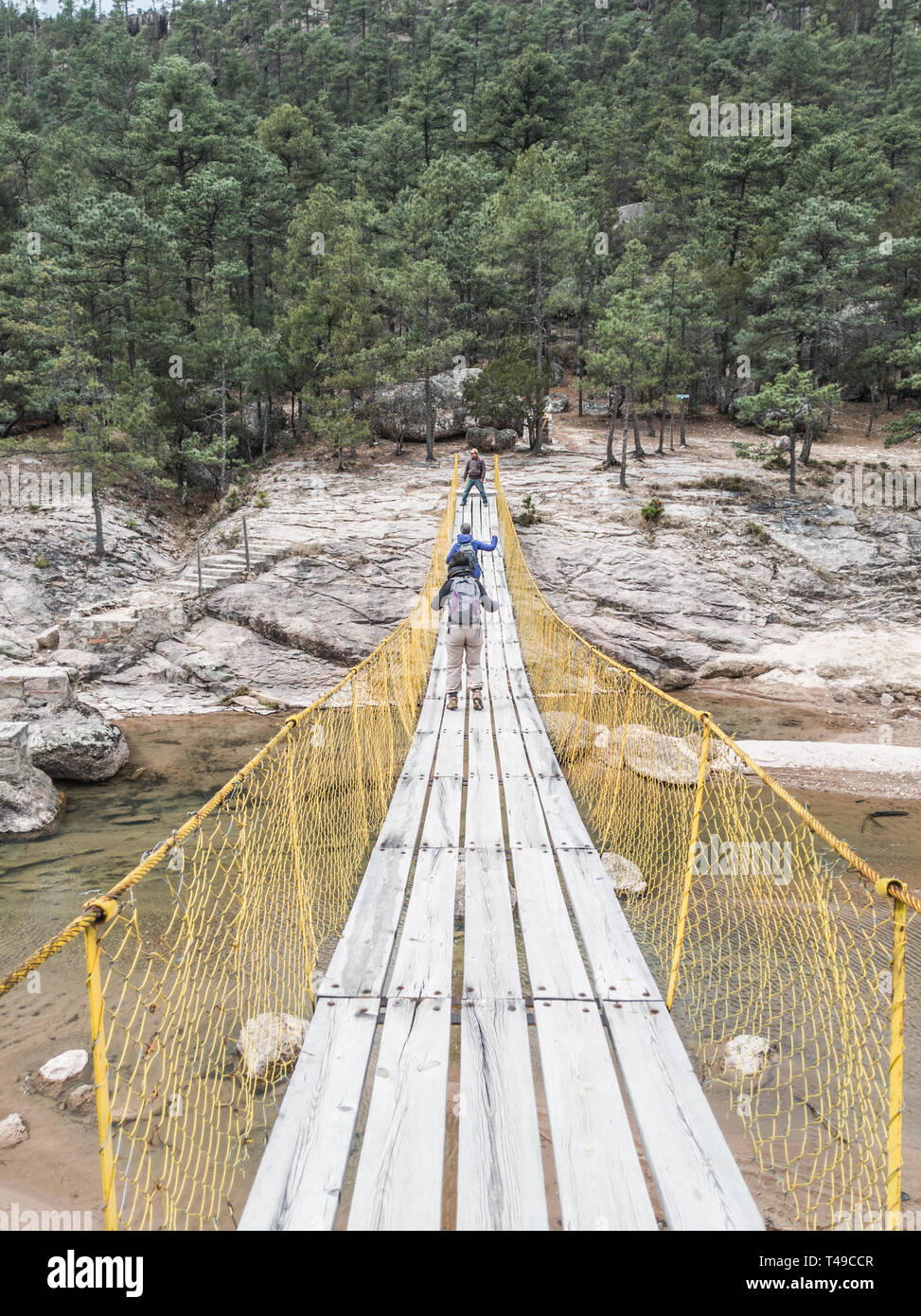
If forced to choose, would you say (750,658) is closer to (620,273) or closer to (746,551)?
(746,551)

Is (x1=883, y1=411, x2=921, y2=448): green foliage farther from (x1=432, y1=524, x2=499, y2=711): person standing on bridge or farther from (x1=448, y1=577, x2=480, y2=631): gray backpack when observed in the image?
(x1=448, y1=577, x2=480, y2=631): gray backpack

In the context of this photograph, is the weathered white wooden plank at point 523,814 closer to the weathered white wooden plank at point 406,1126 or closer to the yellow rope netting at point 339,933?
the yellow rope netting at point 339,933

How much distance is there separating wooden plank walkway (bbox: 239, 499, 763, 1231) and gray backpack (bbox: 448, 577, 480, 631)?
239cm

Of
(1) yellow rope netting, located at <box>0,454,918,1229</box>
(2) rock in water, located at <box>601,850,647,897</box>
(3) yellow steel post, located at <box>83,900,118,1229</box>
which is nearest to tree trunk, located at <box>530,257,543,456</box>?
(1) yellow rope netting, located at <box>0,454,918,1229</box>

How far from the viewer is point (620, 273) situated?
2028 cm

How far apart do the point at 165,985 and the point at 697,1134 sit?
385cm

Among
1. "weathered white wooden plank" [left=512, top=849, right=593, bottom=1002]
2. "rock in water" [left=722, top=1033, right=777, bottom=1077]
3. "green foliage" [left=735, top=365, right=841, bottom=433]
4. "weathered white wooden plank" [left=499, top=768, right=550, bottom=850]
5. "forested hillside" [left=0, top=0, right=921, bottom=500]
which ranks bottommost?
"rock in water" [left=722, top=1033, right=777, bottom=1077]

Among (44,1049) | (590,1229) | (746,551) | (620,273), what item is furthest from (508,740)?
(620,273)

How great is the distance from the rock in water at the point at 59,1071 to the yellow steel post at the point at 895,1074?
4.10 metres

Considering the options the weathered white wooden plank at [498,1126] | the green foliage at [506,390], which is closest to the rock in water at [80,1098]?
the weathered white wooden plank at [498,1126]

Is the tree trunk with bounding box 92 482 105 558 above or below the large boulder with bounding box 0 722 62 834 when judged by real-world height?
above

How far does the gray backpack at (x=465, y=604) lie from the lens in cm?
638

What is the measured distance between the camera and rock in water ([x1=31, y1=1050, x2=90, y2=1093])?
399 cm

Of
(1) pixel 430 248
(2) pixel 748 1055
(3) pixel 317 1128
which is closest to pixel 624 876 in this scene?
(2) pixel 748 1055
